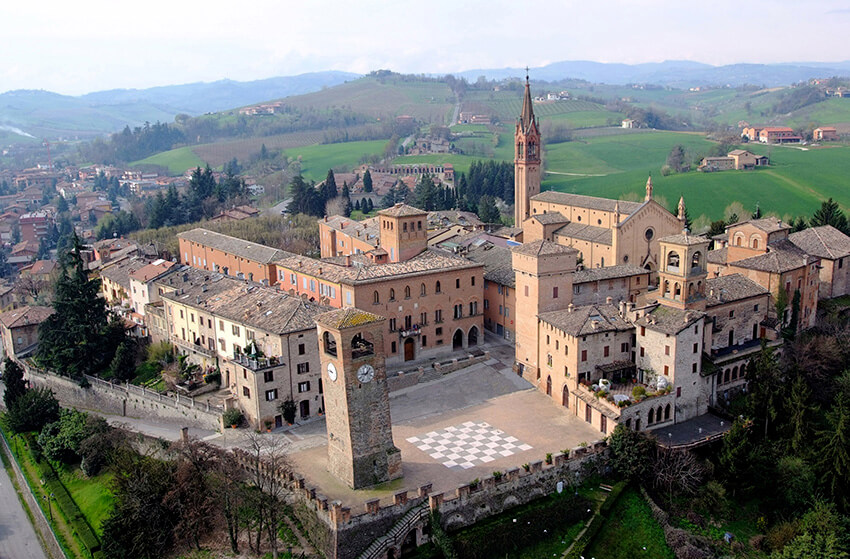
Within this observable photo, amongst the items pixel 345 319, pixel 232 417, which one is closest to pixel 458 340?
pixel 232 417

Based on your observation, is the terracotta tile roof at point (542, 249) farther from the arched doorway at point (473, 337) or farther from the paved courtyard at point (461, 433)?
the arched doorway at point (473, 337)

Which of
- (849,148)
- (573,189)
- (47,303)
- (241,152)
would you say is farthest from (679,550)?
(241,152)

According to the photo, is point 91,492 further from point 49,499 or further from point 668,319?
point 668,319

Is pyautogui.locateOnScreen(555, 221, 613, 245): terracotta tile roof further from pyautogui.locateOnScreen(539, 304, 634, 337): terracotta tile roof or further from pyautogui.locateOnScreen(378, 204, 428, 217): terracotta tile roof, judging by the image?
pyautogui.locateOnScreen(539, 304, 634, 337): terracotta tile roof

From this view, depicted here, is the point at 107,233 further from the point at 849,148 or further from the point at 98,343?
the point at 849,148

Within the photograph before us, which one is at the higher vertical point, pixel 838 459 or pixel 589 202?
pixel 589 202

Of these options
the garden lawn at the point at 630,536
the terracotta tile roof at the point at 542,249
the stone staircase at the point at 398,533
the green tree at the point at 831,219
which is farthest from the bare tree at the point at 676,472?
the green tree at the point at 831,219

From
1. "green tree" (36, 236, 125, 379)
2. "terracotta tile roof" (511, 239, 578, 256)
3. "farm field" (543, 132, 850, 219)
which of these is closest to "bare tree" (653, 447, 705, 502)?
"terracotta tile roof" (511, 239, 578, 256)
